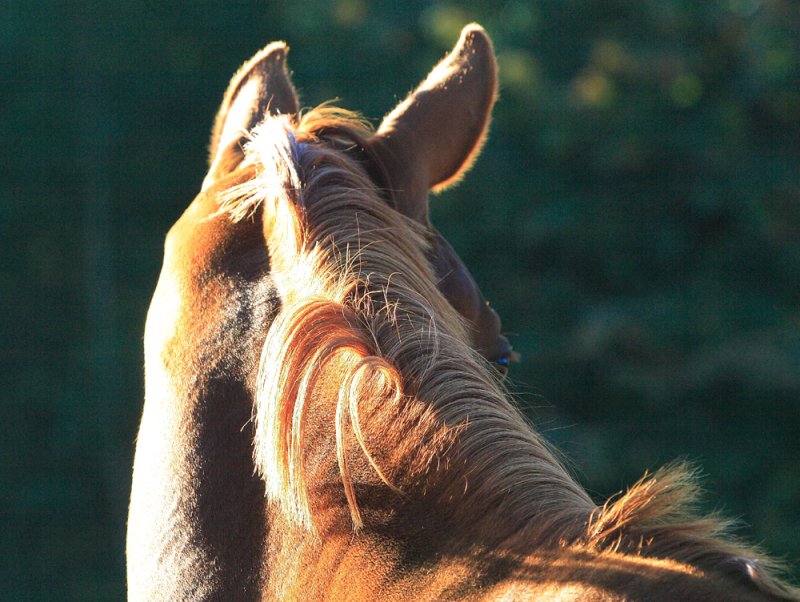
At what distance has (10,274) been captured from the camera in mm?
11648

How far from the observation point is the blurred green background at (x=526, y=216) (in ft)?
26.9

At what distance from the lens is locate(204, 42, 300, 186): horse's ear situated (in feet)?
5.05

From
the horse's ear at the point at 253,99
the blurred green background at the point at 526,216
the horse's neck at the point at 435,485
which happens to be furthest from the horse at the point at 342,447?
the blurred green background at the point at 526,216

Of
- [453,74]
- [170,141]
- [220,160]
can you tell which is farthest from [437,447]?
[170,141]

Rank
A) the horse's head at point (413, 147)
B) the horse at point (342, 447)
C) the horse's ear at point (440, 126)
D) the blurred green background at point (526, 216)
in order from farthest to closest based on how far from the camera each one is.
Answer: the blurred green background at point (526, 216), the horse's ear at point (440, 126), the horse's head at point (413, 147), the horse at point (342, 447)

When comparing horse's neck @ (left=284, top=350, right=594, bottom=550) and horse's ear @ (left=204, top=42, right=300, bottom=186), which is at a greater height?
horse's ear @ (left=204, top=42, right=300, bottom=186)

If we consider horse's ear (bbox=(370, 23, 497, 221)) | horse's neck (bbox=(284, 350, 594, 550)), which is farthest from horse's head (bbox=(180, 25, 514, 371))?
horse's neck (bbox=(284, 350, 594, 550))

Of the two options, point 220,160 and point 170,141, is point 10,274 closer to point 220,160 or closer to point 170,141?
point 170,141

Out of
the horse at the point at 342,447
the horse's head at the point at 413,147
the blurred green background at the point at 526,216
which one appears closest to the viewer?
the horse at the point at 342,447

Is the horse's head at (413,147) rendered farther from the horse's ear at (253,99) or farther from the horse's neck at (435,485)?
the horse's neck at (435,485)

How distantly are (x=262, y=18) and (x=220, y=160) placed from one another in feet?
37.9

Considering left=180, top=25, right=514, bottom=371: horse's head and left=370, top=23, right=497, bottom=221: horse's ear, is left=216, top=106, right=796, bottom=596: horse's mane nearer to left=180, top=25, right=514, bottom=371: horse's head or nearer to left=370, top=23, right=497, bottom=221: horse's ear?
left=180, top=25, right=514, bottom=371: horse's head

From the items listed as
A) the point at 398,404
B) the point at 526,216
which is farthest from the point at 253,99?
the point at 526,216

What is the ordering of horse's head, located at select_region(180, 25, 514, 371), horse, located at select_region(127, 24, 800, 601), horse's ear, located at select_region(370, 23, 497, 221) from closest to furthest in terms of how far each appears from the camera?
horse, located at select_region(127, 24, 800, 601), horse's head, located at select_region(180, 25, 514, 371), horse's ear, located at select_region(370, 23, 497, 221)
